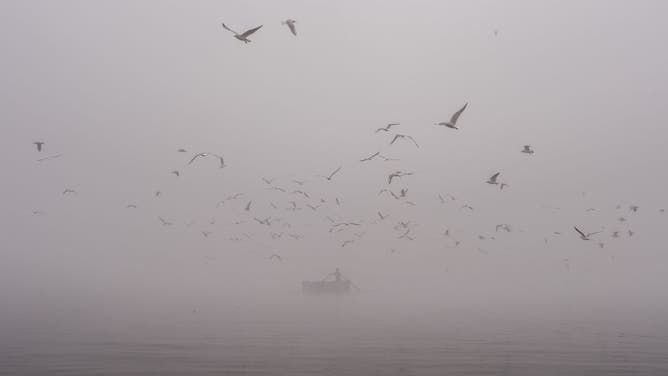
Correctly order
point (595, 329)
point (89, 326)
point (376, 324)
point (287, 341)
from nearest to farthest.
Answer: point (287, 341)
point (89, 326)
point (595, 329)
point (376, 324)

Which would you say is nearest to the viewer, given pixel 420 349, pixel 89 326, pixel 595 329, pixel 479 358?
pixel 479 358

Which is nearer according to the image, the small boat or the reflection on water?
the reflection on water

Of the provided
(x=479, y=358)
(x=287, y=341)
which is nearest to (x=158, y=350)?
(x=287, y=341)

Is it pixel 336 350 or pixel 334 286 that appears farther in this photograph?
pixel 334 286

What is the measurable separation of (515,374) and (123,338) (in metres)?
26.3

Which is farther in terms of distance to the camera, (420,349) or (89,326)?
(89,326)

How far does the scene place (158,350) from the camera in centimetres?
3469

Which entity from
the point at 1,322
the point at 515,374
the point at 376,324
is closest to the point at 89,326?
the point at 1,322

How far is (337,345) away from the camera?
40.3 m

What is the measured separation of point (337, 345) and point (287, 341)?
4099 millimetres

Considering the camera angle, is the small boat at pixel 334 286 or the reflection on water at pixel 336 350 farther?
the small boat at pixel 334 286

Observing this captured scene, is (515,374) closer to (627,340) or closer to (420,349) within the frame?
(420,349)

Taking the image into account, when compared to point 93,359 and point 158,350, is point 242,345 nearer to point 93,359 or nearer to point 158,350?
point 158,350

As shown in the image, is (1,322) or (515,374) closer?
(515,374)
